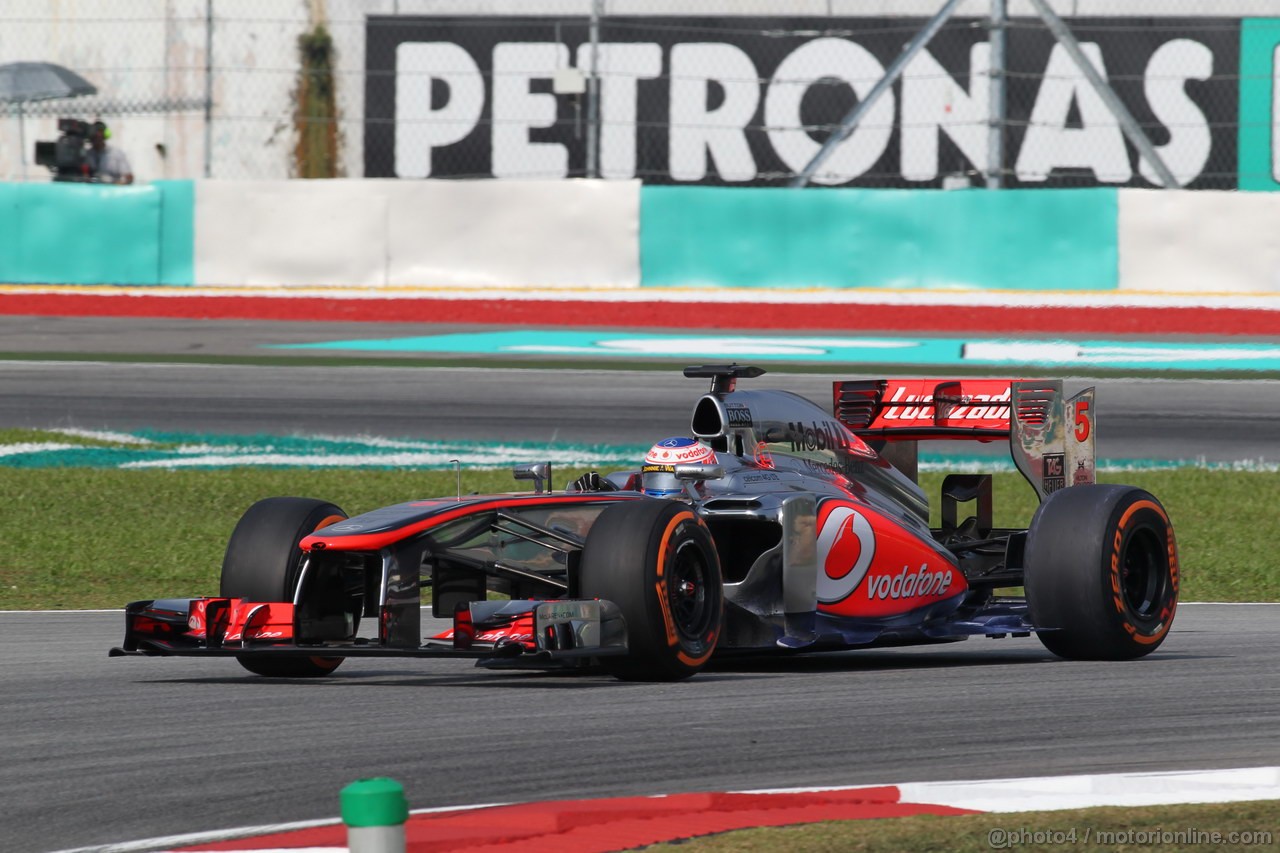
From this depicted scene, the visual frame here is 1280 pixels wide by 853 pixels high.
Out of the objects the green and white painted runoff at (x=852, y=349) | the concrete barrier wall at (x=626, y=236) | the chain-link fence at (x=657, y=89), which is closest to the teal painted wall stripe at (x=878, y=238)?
the concrete barrier wall at (x=626, y=236)

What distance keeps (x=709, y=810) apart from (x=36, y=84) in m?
20.0

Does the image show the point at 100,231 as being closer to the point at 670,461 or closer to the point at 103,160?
the point at 103,160

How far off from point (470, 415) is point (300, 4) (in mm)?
8874

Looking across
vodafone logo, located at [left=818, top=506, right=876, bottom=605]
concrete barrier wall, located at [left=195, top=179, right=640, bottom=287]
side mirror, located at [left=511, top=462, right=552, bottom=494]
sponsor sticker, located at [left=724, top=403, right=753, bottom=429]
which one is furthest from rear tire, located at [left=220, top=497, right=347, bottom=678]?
concrete barrier wall, located at [left=195, top=179, right=640, bottom=287]

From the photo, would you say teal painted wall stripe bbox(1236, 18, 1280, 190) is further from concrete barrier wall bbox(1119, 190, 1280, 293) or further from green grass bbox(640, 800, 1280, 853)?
green grass bbox(640, 800, 1280, 853)

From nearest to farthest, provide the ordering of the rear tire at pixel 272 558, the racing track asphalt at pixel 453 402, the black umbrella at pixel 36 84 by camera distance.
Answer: the rear tire at pixel 272 558 < the racing track asphalt at pixel 453 402 < the black umbrella at pixel 36 84

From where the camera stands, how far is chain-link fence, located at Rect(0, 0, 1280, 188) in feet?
71.5

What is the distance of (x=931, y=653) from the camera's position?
374 inches

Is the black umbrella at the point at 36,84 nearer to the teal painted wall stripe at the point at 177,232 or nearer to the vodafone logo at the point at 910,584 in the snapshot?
the teal painted wall stripe at the point at 177,232

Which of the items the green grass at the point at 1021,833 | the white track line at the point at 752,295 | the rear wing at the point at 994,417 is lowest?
the green grass at the point at 1021,833

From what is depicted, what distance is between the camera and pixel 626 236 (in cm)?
2167

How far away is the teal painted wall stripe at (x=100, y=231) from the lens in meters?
22.1

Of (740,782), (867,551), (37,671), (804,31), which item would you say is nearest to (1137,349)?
(804,31)

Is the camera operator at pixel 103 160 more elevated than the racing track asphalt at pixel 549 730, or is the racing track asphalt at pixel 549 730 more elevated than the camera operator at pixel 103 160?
the camera operator at pixel 103 160
